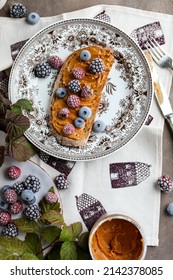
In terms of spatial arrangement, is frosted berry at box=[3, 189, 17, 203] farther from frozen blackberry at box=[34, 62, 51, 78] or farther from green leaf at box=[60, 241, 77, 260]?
frozen blackberry at box=[34, 62, 51, 78]

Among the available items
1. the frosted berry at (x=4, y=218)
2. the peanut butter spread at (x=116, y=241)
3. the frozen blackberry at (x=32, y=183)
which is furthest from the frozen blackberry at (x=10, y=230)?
the peanut butter spread at (x=116, y=241)

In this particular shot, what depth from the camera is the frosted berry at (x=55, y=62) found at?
85.6 inches

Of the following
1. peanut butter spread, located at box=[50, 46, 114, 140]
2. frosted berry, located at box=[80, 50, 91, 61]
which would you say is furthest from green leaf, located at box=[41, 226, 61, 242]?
frosted berry, located at box=[80, 50, 91, 61]

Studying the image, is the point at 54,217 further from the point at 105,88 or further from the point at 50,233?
the point at 105,88

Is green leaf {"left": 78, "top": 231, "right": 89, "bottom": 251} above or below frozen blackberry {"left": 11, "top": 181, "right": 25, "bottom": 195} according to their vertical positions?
below

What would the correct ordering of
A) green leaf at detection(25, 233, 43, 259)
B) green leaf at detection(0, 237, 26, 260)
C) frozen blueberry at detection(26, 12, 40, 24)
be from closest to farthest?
green leaf at detection(0, 237, 26, 260) < green leaf at detection(25, 233, 43, 259) < frozen blueberry at detection(26, 12, 40, 24)

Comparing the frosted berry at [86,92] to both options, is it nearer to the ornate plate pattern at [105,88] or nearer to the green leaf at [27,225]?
the ornate plate pattern at [105,88]

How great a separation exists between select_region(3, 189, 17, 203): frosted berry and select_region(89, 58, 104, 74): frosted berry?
1.36 feet

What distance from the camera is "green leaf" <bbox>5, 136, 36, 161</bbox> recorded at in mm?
2072

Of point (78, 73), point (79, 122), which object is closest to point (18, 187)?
point (79, 122)

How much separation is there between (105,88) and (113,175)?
257 mm

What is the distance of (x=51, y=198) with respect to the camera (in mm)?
Answer: 2104

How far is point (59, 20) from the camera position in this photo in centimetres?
222
